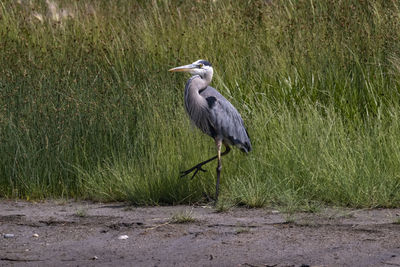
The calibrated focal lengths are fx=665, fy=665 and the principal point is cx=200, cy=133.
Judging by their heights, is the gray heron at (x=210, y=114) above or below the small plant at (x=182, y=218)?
above

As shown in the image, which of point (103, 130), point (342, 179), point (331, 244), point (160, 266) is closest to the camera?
point (160, 266)

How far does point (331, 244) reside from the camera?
4.28 m

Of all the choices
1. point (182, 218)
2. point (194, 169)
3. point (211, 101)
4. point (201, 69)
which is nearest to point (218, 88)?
point (201, 69)

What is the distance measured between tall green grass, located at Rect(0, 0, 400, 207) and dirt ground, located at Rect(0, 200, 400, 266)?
41 centimetres

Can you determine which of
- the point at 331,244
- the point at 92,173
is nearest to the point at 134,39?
the point at 92,173

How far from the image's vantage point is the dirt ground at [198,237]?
4012 mm

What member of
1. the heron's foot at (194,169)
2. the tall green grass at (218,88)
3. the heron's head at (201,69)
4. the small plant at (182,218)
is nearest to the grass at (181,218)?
the small plant at (182,218)

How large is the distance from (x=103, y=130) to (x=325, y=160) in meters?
2.29

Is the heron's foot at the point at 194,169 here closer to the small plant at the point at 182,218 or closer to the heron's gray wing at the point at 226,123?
the heron's gray wing at the point at 226,123

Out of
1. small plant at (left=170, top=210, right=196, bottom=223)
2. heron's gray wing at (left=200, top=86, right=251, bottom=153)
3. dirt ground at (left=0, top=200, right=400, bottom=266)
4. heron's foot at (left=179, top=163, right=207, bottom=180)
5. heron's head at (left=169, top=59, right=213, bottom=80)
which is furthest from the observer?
heron's head at (left=169, top=59, right=213, bottom=80)

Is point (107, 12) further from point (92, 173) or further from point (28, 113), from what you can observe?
point (92, 173)

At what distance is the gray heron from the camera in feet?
19.9

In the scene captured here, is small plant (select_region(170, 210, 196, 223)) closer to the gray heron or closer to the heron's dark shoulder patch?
the gray heron

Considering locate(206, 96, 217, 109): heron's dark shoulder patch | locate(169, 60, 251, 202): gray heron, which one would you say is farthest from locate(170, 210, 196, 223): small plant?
locate(206, 96, 217, 109): heron's dark shoulder patch
